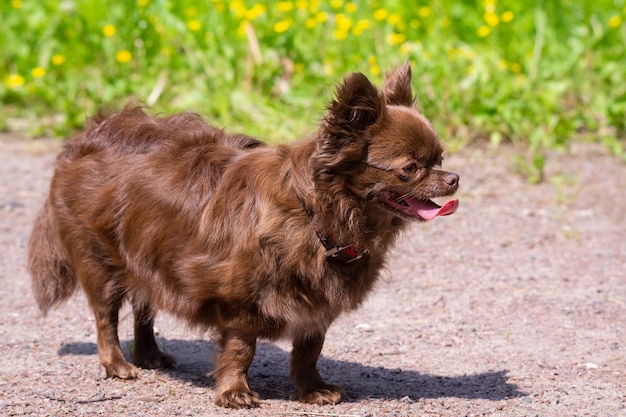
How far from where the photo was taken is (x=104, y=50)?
10805 mm

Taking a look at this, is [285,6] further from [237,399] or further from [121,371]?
[237,399]

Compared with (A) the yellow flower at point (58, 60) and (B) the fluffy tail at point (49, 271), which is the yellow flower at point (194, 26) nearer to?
(A) the yellow flower at point (58, 60)

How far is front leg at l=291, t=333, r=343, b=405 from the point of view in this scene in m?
4.53

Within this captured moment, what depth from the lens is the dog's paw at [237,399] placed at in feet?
14.3

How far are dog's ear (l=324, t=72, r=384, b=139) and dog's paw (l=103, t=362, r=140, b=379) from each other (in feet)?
5.75

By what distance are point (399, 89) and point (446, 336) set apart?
5.71 ft

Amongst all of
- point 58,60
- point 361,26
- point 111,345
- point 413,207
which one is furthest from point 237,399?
point 58,60

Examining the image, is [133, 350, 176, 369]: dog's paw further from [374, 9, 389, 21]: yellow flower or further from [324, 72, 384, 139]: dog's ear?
[374, 9, 389, 21]: yellow flower

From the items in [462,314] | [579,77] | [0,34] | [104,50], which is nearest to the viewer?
[462,314]

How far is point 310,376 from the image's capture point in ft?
15.0

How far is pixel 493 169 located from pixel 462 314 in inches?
139

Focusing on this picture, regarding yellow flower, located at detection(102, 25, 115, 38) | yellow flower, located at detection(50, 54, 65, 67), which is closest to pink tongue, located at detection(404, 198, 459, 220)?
yellow flower, located at detection(102, 25, 115, 38)

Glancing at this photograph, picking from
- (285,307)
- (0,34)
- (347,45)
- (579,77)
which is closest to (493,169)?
(579,77)

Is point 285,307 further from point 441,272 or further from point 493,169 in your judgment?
point 493,169
